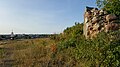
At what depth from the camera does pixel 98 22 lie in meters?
20.3

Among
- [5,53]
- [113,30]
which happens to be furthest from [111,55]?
[5,53]

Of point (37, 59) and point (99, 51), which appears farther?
point (37, 59)

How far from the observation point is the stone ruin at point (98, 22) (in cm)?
1903

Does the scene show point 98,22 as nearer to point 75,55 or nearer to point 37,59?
point 75,55

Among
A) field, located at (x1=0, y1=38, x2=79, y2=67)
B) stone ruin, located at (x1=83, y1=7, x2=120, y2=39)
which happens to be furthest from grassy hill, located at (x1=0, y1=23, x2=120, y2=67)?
stone ruin, located at (x1=83, y1=7, x2=120, y2=39)

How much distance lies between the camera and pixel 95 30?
787 inches

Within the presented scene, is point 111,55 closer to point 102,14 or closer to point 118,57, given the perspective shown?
point 118,57

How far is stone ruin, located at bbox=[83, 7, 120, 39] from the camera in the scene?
1903 centimetres

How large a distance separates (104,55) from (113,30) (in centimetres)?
342

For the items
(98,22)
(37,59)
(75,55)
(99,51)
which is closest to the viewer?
(99,51)

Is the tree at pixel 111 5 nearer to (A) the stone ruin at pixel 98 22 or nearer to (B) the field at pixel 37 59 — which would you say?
(A) the stone ruin at pixel 98 22

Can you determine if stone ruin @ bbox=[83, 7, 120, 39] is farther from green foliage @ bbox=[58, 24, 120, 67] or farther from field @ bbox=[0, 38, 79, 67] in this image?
field @ bbox=[0, 38, 79, 67]

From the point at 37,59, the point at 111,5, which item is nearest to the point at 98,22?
the point at 111,5

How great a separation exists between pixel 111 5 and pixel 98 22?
1.85 metres
